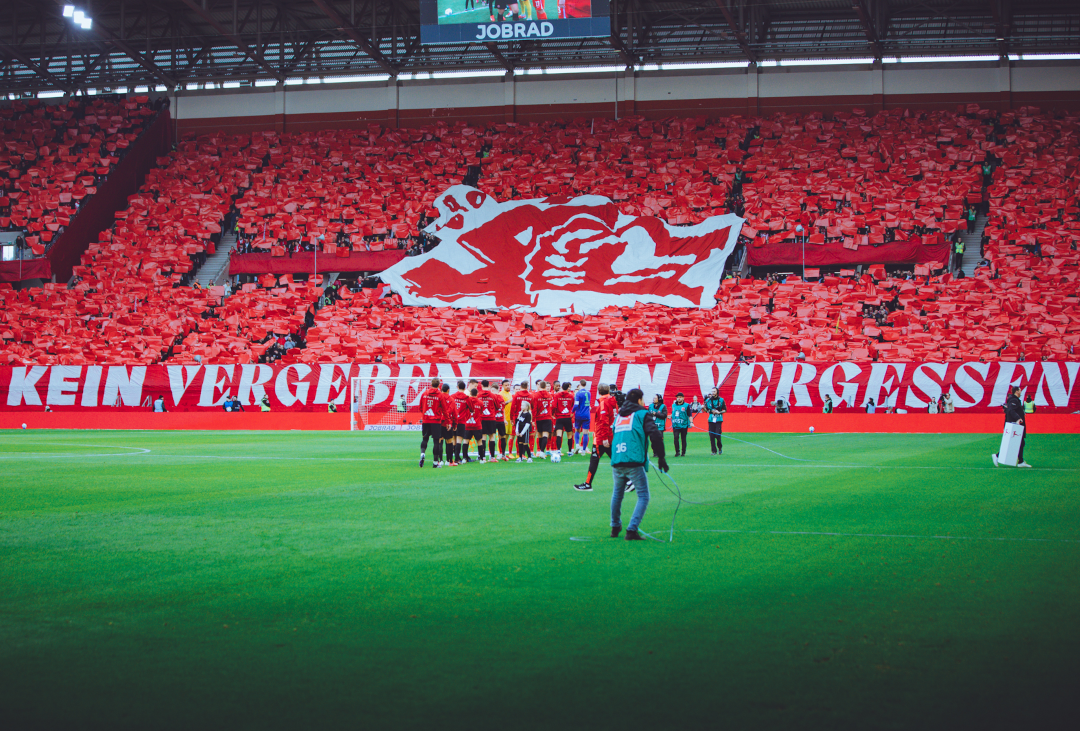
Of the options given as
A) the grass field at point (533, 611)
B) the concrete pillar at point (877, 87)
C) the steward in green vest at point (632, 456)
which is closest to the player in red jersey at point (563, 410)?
the grass field at point (533, 611)

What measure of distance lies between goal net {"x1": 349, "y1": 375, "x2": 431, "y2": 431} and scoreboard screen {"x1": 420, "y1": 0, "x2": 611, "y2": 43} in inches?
546

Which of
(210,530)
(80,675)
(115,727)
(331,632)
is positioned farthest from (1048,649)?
(210,530)

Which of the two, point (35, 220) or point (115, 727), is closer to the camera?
point (115, 727)

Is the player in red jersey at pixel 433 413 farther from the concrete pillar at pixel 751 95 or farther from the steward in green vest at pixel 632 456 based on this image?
the concrete pillar at pixel 751 95

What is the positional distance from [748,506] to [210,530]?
754 cm

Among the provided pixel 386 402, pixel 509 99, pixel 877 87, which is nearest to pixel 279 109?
pixel 509 99

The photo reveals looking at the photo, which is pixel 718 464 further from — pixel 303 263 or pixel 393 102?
pixel 393 102

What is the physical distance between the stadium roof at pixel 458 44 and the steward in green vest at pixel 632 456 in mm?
40924

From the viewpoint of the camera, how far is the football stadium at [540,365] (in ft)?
20.7

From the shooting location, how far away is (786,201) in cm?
4978

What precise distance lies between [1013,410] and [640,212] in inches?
1241

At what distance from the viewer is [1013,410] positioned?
67.8 feet

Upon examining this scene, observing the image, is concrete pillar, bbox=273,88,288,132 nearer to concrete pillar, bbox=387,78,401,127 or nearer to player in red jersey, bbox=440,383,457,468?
concrete pillar, bbox=387,78,401,127

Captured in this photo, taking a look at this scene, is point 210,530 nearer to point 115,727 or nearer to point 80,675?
point 80,675
